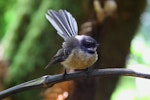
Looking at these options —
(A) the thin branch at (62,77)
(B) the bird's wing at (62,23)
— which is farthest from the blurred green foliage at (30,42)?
(A) the thin branch at (62,77)

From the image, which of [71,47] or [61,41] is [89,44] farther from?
[61,41]

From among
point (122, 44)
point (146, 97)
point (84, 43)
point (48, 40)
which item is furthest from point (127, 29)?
point (84, 43)

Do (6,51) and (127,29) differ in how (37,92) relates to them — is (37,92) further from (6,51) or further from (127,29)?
(127,29)

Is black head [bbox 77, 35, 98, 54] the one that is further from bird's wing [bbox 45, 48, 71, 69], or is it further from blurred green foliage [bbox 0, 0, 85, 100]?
blurred green foliage [bbox 0, 0, 85, 100]

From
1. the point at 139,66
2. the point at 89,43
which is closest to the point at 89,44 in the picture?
the point at 89,43

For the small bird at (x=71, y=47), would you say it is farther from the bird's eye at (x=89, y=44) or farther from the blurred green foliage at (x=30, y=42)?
the blurred green foliage at (x=30, y=42)

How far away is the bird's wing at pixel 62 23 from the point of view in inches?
26.8

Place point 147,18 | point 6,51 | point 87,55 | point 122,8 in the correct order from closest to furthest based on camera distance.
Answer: point 87,55 < point 122,8 < point 6,51 < point 147,18

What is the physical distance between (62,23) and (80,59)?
6 centimetres

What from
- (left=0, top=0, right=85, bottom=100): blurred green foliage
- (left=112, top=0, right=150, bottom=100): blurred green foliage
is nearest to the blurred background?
(left=0, top=0, right=85, bottom=100): blurred green foliage

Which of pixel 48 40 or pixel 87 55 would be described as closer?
pixel 87 55

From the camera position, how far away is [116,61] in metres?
1.37

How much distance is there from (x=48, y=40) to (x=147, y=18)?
46 cm

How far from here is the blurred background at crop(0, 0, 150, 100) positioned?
50.5 inches
